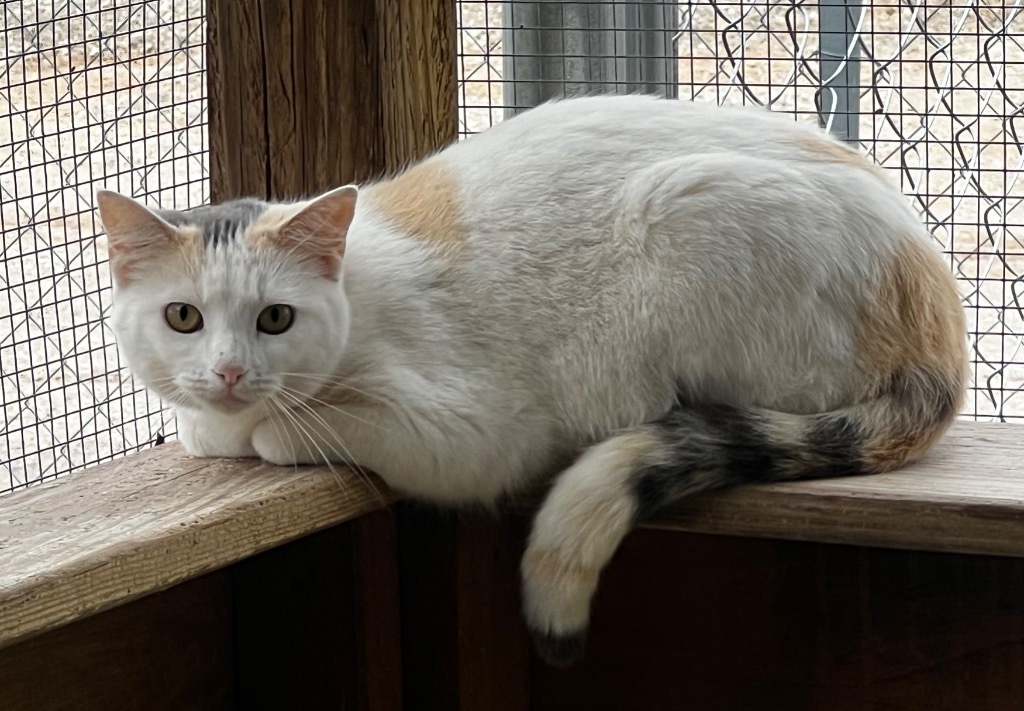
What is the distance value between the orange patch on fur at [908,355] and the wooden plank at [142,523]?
576 millimetres

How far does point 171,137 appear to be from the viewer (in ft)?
5.49

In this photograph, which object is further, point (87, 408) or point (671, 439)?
point (87, 408)

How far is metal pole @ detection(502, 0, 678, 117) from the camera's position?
65.4 inches

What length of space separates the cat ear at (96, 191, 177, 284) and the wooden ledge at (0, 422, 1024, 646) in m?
0.24

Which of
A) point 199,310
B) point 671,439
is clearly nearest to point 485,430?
point 671,439

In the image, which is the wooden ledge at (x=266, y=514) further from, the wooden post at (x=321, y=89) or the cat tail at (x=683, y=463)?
the wooden post at (x=321, y=89)

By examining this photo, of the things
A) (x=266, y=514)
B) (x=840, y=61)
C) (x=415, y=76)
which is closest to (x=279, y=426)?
(x=266, y=514)

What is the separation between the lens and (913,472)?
4.88ft

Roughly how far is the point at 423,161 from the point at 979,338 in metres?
0.77

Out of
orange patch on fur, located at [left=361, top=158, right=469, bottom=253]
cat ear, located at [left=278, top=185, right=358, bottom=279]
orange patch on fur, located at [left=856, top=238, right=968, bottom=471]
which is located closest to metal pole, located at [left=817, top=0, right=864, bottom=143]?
orange patch on fur, located at [left=856, top=238, right=968, bottom=471]

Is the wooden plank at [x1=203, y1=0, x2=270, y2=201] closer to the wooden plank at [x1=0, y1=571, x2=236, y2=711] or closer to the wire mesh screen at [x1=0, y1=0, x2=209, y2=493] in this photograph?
the wire mesh screen at [x1=0, y1=0, x2=209, y2=493]

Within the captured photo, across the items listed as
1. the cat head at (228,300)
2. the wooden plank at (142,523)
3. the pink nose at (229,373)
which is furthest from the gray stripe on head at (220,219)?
the wooden plank at (142,523)

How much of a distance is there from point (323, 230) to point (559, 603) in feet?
1.52

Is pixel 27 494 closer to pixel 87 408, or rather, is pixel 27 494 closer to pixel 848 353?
pixel 87 408
